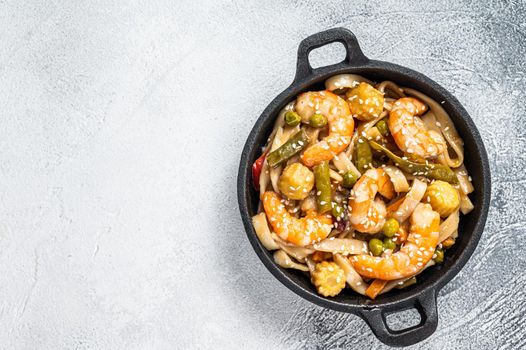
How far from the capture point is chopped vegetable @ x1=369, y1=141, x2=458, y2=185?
7.66ft

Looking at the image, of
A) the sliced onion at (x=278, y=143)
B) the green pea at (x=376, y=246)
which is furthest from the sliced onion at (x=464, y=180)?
the sliced onion at (x=278, y=143)

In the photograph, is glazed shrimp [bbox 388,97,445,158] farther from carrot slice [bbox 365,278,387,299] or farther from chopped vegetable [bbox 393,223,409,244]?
carrot slice [bbox 365,278,387,299]

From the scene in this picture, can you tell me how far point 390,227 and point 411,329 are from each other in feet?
1.14

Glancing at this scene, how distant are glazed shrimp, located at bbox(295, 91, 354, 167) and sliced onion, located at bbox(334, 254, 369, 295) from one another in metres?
0.33

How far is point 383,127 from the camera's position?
7.89 ft

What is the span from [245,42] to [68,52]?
686 millimetres

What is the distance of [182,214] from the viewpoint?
265 cm

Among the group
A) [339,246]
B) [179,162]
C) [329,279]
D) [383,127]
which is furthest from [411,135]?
[179,162]

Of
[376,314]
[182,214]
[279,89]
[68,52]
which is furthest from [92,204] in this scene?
[376,314]

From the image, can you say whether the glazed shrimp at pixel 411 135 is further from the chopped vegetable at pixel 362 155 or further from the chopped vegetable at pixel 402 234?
the chopped vegetable at pixel 402 234

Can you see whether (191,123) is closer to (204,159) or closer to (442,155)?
(204,159)

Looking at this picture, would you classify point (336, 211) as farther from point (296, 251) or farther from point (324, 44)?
point (324, 44)

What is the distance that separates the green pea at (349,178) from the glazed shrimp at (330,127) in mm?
78

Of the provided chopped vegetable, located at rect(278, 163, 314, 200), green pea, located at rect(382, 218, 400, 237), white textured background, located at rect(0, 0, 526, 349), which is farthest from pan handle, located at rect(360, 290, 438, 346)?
chopped vegetable, located at rect(278, 163, 314, 200)
